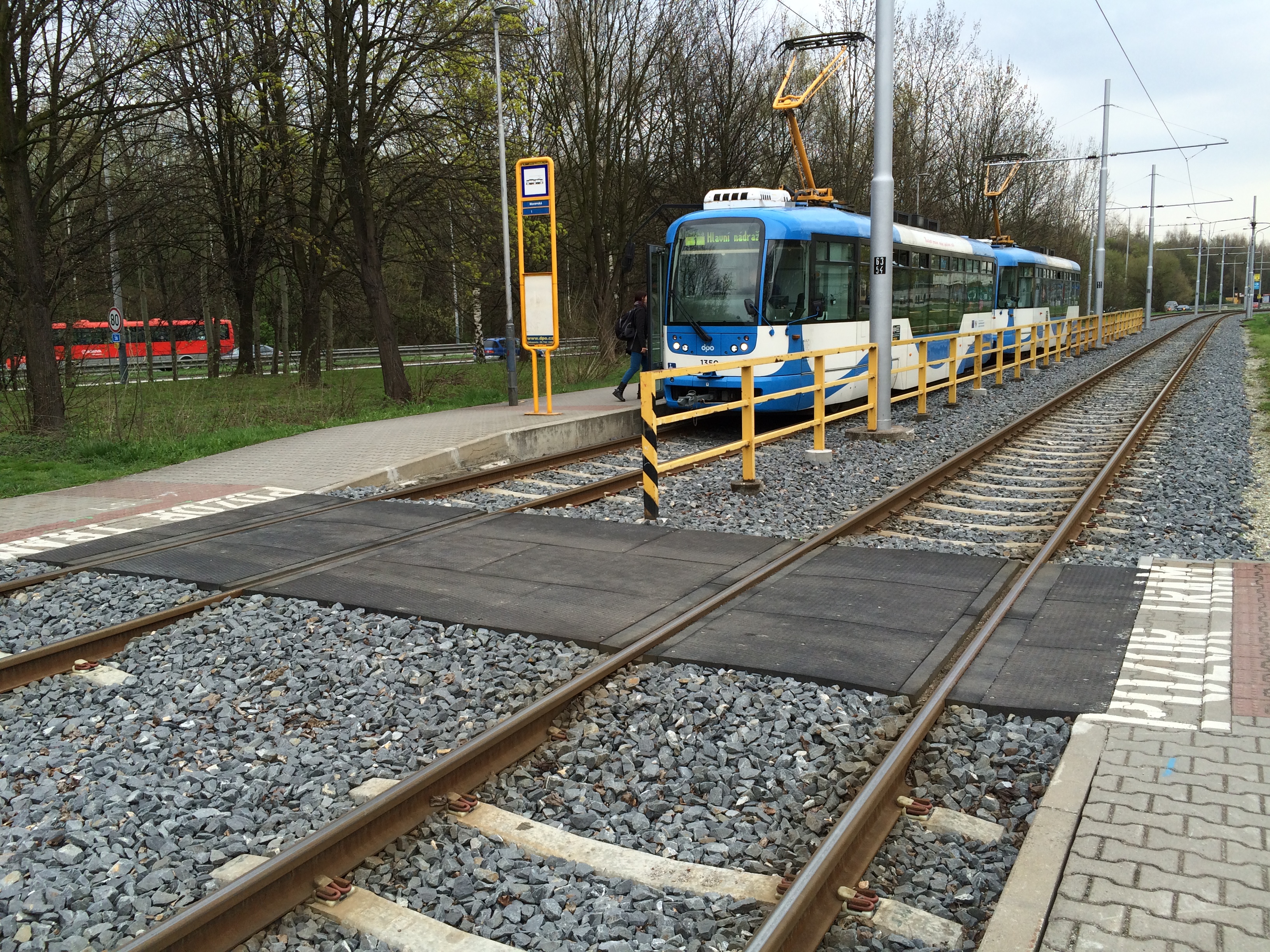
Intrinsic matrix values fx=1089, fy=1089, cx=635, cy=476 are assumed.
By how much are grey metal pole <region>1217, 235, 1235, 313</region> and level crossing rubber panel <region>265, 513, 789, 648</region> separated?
98.1 meters

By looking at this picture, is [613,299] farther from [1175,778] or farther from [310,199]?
[1175,778]

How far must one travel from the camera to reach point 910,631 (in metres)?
5.80

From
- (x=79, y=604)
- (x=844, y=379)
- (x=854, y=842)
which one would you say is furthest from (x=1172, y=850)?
(x=844, y=379)

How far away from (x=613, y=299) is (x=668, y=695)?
2875 cm

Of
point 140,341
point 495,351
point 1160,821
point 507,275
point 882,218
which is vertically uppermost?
point 882,218

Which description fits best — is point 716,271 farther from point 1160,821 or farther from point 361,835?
point 361,835

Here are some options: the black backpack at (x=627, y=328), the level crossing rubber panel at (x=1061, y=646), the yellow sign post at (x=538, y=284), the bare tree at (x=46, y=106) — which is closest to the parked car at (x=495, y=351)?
the black backpack at (x=627, y=328)

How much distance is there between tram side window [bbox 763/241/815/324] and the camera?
14.8m

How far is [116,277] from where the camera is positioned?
23.7 m

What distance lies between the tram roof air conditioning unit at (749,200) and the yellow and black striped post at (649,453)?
710 centimetres

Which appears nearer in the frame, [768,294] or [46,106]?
[768,294]

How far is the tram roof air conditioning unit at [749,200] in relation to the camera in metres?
15.5

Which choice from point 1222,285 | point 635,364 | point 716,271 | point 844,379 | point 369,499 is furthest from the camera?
point 1222,285

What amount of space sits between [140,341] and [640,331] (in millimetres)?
38442
